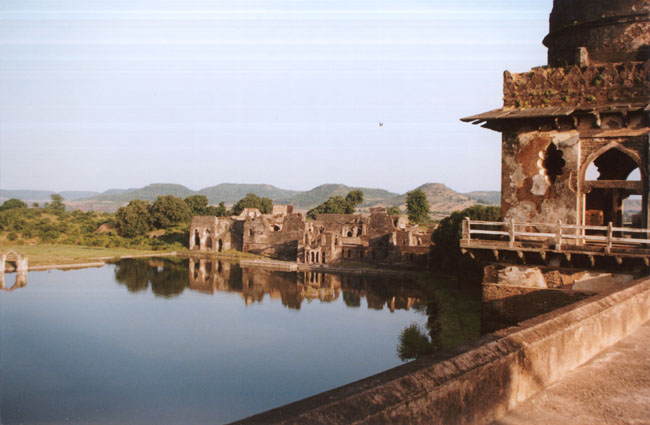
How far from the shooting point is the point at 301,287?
40781 mm

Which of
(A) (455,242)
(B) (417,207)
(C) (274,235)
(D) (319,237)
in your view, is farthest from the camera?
(B) (417,207)

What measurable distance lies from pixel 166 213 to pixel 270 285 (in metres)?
38.4

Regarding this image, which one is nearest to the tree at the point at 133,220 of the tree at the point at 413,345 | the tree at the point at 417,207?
the tree at the point at 417,207

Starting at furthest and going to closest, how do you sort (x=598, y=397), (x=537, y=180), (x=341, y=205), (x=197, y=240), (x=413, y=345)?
(x=341, y=205)
(x=197, y=240)
(x=413, y=345)
(x=537, y=180)
(x=598, y=397)

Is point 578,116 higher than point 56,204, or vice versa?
point 578,116

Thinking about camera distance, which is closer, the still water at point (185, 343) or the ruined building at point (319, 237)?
the still water at point (185, 343)

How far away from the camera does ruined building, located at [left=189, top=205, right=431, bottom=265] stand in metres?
48.6

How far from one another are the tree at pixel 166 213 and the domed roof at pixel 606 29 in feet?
222

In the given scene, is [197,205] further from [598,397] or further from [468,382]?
[468,382]

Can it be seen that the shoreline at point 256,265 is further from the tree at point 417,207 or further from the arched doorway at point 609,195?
the tree at point 417,207

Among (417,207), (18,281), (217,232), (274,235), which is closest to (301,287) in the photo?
(274,235)

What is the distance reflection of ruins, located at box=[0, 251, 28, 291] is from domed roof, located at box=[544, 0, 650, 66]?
3933cm

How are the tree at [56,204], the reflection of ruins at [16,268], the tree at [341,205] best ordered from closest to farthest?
the reflection of ruins at [16,268]
the tree at [56,204]
the tree at [341,205]

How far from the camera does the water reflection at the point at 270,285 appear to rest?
119 ft
